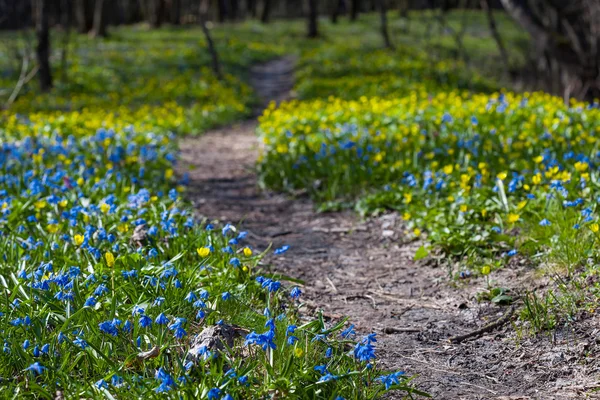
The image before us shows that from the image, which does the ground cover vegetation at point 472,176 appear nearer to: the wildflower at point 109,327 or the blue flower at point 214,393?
the blue flower at point 214,393

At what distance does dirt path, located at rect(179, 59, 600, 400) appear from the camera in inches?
117

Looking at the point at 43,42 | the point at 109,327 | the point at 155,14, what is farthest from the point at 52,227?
the point at 155,14

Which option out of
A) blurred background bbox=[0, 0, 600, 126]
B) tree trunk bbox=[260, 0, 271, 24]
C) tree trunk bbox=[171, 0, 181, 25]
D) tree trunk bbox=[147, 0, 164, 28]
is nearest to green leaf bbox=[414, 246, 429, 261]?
blurred background bbox=[0, 0, 600, 126]

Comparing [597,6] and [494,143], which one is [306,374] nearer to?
[494,143]

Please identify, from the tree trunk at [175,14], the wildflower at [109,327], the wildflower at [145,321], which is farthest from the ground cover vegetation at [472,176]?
the tree trunk at [175,14]

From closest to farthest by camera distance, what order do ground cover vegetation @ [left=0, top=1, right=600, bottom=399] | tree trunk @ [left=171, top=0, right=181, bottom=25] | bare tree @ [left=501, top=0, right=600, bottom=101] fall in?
ground cover vegetation @ [left=0, top=1, right=600, bottom=399]
bare tree @ [left=501, top=0, right=600, bottom=101]
tree trunk @ [left=171, top=0, right=181, bottom=25]

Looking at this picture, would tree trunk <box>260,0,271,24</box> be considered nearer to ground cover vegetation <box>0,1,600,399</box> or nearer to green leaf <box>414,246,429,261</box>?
ground cover vegetation <box>0,1,600,399</box>

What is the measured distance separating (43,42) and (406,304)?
12.0 meters

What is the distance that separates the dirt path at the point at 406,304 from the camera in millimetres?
2977

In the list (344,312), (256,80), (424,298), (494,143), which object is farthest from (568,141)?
(256,80)

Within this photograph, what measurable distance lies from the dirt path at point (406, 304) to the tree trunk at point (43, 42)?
318 inches

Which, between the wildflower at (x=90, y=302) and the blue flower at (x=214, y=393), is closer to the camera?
the blue flower at (x=214, y=393)

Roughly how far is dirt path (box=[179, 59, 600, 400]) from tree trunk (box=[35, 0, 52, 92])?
807cm

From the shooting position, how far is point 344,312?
379 centimetres
